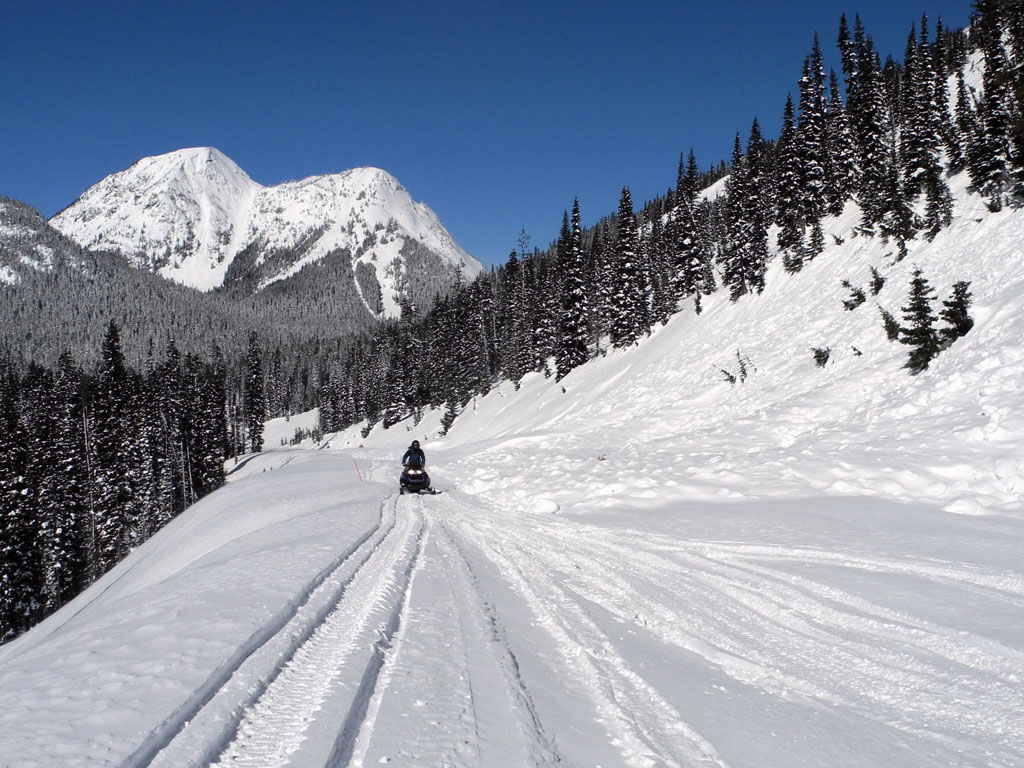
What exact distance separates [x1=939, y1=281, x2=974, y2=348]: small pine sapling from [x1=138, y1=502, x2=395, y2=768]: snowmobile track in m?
16.7

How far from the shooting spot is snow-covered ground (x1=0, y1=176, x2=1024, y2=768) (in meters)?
3.20

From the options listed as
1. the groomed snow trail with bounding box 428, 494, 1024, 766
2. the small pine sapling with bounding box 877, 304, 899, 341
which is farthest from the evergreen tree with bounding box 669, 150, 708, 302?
the groomed snow trail with bounding box 428, 494, 1024, 766

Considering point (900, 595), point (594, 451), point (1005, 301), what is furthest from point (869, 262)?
point (900, 595)

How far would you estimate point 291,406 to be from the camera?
14050 centimetres

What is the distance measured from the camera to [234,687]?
3.70 metres

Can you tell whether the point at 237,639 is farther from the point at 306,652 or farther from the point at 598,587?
the point at 598,587

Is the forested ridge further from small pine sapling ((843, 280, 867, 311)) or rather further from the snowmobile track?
the snowmobile track

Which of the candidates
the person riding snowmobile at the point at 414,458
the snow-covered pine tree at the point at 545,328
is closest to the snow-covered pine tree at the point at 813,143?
the snow-covered pine tree at the point at 545,328

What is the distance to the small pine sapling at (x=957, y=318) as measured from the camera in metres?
14.4

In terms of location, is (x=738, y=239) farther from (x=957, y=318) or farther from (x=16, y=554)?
(x=16, y=554)

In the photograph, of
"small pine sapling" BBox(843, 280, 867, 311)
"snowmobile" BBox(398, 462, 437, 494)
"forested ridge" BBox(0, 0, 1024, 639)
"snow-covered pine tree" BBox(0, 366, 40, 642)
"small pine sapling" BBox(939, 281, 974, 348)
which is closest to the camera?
"small pine sapling" BBox(939, 281, 974, 348)

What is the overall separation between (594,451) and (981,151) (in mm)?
22846

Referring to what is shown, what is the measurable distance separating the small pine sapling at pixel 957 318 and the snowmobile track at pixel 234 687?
658 inches

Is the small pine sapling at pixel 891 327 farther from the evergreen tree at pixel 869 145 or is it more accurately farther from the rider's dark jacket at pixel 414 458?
the rider's dark jacket at pixel 414 458
